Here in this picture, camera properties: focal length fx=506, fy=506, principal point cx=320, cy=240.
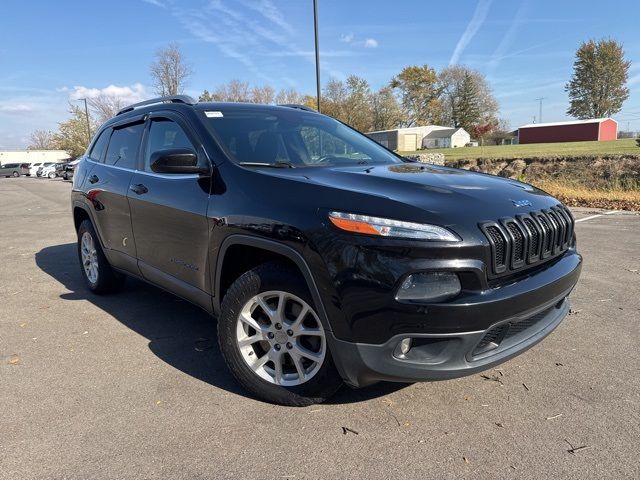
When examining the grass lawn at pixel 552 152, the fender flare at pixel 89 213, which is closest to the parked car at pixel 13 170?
the grass lawn at pixel 552 152

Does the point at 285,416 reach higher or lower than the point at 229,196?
lower

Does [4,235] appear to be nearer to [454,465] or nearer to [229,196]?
[229,196]

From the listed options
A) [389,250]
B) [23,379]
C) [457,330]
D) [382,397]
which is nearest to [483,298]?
[457,330]

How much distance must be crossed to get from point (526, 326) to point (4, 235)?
10.3 meters

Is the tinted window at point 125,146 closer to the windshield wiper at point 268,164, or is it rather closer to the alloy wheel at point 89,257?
the alloy wheel at point 89,257

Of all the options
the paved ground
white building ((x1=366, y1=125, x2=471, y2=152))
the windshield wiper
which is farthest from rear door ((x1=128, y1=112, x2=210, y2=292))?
white building ((x1=366, y1=125, x2=471, y2=152))

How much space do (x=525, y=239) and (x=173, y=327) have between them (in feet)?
9.67

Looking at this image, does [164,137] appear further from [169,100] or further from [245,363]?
[245,363]

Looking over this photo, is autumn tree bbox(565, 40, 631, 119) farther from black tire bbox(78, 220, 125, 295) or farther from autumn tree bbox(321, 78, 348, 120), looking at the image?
black tire bbox(78, 220, 125, 295)

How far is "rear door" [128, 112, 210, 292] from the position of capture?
3334mm

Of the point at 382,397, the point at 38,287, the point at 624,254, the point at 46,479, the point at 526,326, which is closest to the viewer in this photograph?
the point at 46,479

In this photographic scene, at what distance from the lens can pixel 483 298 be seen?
2410 millimetres

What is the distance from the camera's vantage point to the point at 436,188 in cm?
282

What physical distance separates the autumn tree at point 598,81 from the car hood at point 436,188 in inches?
3882
